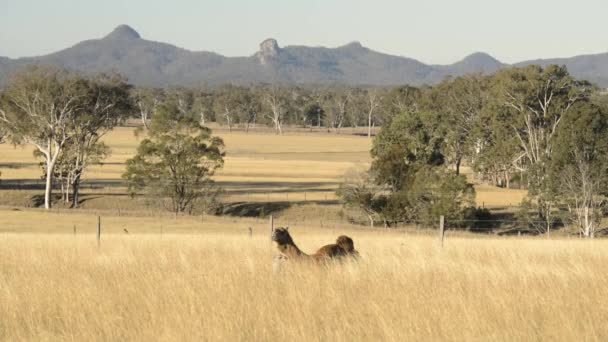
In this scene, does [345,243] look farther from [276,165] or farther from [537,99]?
[276,165]

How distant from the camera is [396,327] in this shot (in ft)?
28.5

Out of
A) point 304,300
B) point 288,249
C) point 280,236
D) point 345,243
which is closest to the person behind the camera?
point 304,300

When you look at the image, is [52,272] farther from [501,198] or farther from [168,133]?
[501,198]

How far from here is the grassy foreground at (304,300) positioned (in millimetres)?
8656

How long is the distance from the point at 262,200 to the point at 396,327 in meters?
61.5

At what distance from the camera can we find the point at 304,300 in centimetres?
998

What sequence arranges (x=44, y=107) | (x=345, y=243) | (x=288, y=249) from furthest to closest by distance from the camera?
(x=44, y=107), (x=345, y=243), (x=288, y=249)

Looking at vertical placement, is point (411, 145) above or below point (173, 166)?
above

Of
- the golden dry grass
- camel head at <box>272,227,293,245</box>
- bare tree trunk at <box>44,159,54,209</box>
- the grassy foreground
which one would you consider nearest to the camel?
camel head at <box>272,227,293,245</box>

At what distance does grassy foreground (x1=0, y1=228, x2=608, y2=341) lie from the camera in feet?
28.4

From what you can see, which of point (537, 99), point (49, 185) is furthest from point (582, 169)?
point (49, 185)

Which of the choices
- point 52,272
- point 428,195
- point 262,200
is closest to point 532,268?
point 52,272

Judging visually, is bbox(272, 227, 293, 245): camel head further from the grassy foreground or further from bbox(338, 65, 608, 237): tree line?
bbox(338, 65, 608, 237): tree line

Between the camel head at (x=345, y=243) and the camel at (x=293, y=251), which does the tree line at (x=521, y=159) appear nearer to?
the camel head at (x=345, y=243)
